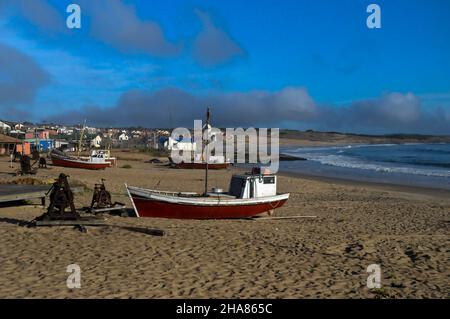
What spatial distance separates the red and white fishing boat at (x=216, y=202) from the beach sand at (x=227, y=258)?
1.68 ft

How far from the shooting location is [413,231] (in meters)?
15.6

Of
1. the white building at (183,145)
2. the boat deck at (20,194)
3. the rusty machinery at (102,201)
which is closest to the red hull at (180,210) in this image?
the rusty machinery at (102,201)

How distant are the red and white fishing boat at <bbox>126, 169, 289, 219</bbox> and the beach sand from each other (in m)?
0.51

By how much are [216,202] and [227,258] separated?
6029 millimetres

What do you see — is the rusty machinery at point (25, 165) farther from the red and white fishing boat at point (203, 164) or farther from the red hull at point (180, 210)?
the red and white fishing boat at point (203, 164)

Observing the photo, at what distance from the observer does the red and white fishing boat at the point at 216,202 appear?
16531mm

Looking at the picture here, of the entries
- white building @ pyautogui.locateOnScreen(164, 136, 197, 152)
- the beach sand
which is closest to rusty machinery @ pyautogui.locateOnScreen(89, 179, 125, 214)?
the beach sand

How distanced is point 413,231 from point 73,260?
37.2 feet

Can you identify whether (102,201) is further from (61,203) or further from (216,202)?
(216,202)

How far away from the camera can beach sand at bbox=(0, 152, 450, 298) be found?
27.5ft

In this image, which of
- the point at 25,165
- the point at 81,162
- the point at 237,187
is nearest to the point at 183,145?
the point at 81,162

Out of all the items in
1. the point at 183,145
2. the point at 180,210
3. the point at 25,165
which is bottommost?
the point at 180,210

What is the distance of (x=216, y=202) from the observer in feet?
54.7
